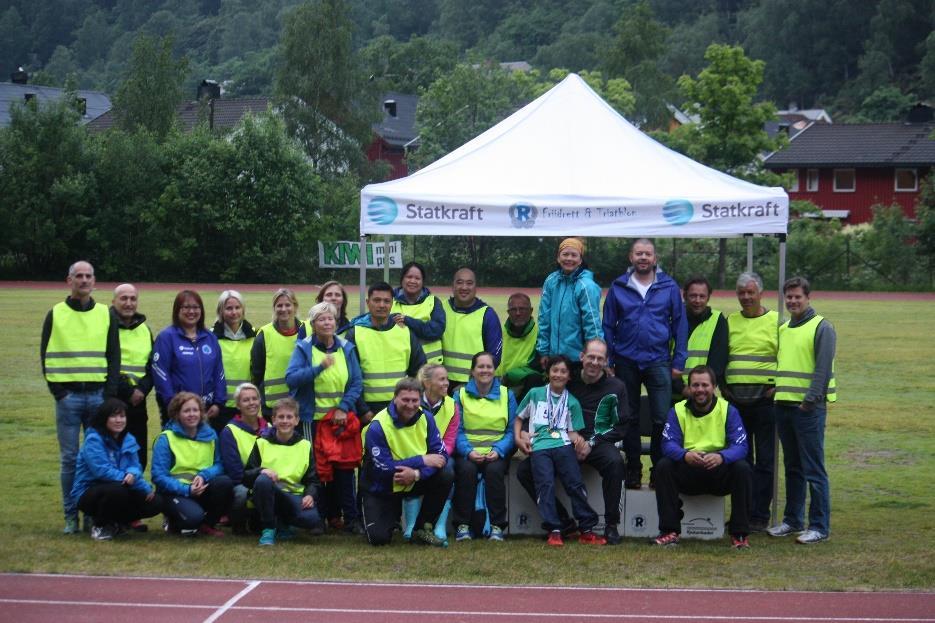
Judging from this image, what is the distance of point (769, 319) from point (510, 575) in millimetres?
2755

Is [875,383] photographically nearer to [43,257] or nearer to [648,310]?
[648,310]

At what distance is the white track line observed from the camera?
6.45m

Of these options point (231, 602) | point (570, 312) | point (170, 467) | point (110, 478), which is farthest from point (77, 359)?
point (570, 312)

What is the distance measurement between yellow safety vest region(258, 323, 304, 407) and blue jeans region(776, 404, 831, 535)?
3452 millimetres

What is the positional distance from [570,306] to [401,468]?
168 centimetres

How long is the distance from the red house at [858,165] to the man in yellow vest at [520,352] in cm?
5413

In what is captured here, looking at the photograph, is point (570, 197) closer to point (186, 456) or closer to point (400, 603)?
point (186, 456)

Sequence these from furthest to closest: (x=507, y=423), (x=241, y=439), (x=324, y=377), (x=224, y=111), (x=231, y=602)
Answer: (x=224, y=111) < (x=507, y=423) < (x=324, y=377) < (x=241, y=439) < (x=231, y=602)

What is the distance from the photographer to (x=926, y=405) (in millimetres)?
15305

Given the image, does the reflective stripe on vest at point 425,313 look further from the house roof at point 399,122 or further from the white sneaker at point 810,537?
the house roof at point 399,122

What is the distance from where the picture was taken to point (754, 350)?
345 inches

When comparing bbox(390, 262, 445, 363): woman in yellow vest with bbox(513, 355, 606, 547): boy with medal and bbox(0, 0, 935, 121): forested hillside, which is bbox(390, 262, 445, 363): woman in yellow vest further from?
bbox(0, 0, 935, 121): forested hillside

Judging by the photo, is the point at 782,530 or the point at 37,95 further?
the point at 37,95

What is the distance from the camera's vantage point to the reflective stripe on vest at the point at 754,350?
8.76 metres
